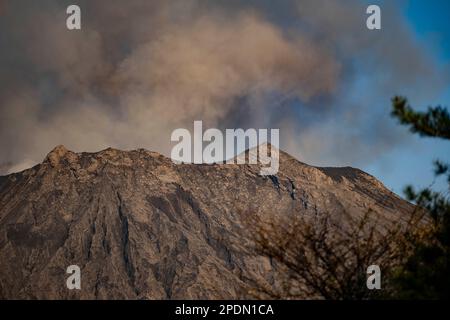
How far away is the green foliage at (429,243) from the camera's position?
17078 millimetres

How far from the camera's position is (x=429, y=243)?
18922mm

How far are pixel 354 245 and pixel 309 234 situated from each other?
148cm

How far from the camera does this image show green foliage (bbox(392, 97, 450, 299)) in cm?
1708
